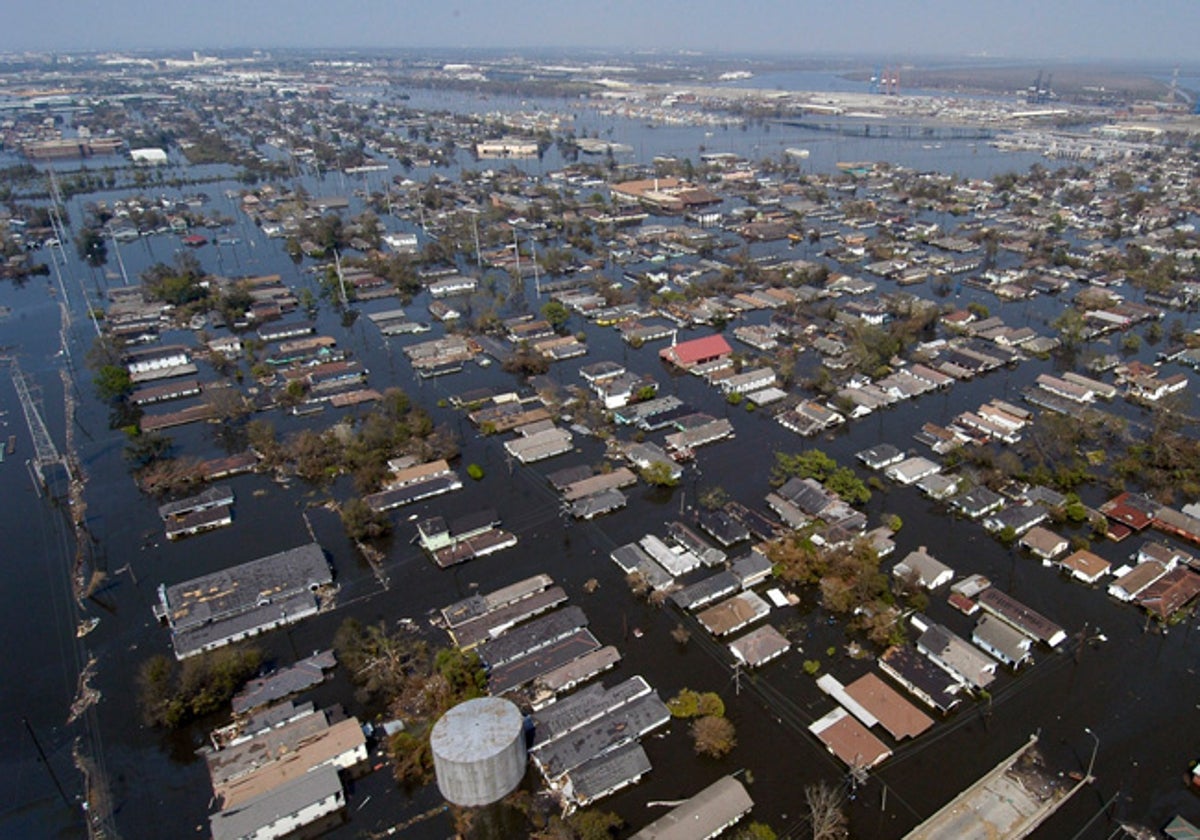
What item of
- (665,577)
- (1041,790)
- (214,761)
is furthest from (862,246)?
(214,761)

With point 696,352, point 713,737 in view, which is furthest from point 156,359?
point 713,737

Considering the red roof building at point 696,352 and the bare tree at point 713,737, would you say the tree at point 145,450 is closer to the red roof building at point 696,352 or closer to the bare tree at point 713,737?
the red roof building at point 696,352

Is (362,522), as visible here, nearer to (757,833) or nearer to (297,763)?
(297,763)

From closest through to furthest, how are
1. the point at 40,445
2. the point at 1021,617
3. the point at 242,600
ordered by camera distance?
the point at 1021,617 < the point at 242,600 < the point at 40,445

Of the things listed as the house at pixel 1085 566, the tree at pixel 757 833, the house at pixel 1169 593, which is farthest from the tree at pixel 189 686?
the house at pixel 1169 593

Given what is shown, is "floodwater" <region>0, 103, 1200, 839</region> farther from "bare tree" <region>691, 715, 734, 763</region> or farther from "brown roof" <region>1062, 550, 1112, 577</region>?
"brown roof" <region>1062, 550, 1112, 577</region>

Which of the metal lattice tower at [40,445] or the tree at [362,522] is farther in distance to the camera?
the metal lattice tower at [40,445]
